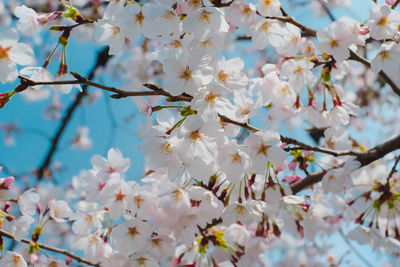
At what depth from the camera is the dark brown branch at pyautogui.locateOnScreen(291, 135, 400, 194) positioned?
5.90 ft

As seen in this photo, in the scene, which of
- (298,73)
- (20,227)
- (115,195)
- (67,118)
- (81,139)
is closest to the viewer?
(115,195)

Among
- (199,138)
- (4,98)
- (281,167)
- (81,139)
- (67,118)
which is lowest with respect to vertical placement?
(81,139)

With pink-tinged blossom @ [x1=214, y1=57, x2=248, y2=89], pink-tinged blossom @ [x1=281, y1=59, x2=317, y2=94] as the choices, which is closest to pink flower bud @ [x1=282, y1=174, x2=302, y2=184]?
pink-tinged blossom @ [x1=281, y1=59, x2=317, y2=94]

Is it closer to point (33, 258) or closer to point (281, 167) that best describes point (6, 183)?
point (33, 258)

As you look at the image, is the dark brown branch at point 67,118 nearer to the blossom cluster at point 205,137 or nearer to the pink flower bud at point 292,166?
the blossom cluster at point 205,137

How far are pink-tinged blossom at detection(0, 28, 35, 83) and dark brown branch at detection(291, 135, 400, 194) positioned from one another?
1.42m

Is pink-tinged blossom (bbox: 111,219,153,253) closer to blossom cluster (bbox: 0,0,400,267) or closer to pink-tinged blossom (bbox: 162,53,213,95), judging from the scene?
blossom cluster (bbox: 0,0,400,267)

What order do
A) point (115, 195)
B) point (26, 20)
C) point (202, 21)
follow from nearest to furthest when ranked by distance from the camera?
1. point (202, 21)
2. point (26, 20)
3. point (115, 195)

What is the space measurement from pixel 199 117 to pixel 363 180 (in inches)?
95.2

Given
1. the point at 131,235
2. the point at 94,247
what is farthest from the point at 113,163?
the point at 94,247

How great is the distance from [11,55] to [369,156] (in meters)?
1.66

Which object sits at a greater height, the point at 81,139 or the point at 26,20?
the point at 26,20

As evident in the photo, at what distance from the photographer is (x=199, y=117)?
1.18 meters

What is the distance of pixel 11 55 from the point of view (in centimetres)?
131
